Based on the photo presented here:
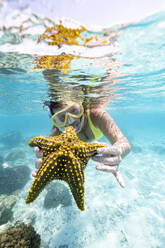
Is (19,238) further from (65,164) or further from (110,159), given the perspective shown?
(110,159)

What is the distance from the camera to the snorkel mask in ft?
14.3

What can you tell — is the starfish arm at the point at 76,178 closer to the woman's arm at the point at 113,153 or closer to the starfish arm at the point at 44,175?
the starfish arm at the point at 44,175

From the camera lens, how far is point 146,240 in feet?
19.8

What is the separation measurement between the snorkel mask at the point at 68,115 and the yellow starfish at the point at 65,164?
7.30ft

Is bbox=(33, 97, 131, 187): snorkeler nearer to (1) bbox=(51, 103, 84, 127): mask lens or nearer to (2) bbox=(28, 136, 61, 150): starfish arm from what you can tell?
(1) bbox=(51, 103, 84, 127): mask lens

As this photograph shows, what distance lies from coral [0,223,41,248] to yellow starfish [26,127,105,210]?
13.5 ft

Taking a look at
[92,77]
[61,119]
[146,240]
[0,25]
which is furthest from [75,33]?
[146,240]

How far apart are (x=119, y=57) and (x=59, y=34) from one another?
3.23 meters

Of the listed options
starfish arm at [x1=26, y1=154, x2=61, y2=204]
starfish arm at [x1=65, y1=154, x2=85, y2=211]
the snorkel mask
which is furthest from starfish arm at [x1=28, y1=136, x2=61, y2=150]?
the snorkel mask

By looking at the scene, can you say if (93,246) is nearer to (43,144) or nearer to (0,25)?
(43,144)

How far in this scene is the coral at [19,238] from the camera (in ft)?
14.1

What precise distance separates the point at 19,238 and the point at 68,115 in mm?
4862

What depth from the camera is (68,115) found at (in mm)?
4398

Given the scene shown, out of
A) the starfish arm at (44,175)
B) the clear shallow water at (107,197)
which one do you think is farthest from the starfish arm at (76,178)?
the clear shallow water at (107,197)
